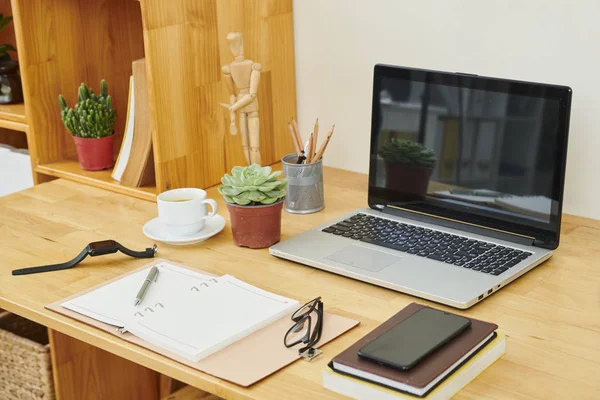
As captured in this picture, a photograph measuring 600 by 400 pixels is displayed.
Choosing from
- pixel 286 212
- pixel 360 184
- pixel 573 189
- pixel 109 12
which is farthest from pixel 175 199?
pixel 573 189

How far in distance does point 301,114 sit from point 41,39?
57 cm

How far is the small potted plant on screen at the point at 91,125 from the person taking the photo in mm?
1682

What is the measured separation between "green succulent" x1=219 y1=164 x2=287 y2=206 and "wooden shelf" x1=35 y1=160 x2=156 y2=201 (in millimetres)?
296

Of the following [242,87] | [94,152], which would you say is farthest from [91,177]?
[242,87]

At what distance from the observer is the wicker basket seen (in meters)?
1.44

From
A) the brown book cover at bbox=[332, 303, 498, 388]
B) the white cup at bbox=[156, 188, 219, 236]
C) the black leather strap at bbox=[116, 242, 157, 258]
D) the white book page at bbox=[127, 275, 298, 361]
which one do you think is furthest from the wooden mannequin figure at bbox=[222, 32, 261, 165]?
the brown book cover at bbox=[332, 303, 498, 388]

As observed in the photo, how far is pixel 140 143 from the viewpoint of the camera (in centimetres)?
163

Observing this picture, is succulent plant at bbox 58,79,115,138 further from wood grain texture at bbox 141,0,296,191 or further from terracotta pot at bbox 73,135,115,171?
wood grain texture at bbox 141,0,296,191

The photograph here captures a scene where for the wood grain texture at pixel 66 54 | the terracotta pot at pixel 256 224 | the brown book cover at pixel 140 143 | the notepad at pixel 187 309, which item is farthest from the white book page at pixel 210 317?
the wood grain texture at pixel 66 54

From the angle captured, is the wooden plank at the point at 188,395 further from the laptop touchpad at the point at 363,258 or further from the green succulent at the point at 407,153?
the green succulent at the point at 407,153

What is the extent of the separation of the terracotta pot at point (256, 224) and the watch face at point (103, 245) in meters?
0.20

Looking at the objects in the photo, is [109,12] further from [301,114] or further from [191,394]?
[191,394]

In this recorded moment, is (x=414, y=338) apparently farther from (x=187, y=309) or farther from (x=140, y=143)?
(x=140, y=143)

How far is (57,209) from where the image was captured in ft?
5.15
